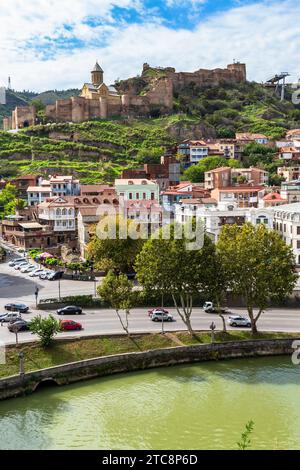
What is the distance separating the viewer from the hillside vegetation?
8019cm

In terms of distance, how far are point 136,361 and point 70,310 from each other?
6749mm

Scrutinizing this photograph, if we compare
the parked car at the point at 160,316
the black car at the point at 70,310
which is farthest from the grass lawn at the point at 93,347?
the black car at the point at 70,310

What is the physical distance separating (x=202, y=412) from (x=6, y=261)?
28318 millimetres

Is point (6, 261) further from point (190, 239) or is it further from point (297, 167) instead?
point (297, 167)

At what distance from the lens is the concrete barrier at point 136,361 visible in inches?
899

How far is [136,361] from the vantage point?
25469 millimetres

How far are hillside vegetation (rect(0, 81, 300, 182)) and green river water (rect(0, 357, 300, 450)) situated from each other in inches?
1979

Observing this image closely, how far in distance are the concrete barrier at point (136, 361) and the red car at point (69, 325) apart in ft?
11.6

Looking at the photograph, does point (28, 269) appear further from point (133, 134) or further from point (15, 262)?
point (133, 134)

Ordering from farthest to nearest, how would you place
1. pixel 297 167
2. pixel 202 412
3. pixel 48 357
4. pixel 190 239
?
1. pixel 297 167
2. pixel 190 239
3. pixel 48 357
4. pixel 202 412

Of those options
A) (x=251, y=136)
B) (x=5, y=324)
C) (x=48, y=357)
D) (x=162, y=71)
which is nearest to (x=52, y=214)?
(x=5, y=324)

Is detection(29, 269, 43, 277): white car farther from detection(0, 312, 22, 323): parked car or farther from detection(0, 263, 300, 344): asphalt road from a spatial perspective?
detection(0, 312, 22, 323): parked car

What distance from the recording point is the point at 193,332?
2781 centimetres

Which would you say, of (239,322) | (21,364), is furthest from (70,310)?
(239,322)
